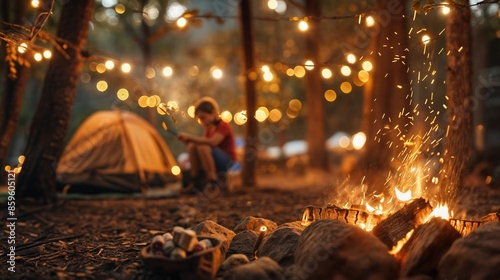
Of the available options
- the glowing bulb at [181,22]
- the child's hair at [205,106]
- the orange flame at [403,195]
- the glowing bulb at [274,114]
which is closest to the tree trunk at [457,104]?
the orange flame at [403,195]

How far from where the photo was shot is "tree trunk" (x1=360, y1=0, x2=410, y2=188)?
33.2ft

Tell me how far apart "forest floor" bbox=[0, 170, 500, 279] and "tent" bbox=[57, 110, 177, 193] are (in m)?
0.66

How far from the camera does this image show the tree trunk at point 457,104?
6.02 m

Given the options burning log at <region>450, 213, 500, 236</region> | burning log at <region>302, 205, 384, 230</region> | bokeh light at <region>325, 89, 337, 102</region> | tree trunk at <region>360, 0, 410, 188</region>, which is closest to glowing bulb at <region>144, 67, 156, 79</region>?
tree trunk at <region>360, 0, 410, 188</region>

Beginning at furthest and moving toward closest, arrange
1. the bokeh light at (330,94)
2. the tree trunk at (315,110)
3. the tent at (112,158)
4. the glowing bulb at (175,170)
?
the bokeh light at (330,94) < the tree trunk at (315,110) < the glowing bulb at (175,170) < the tent at (112,158)

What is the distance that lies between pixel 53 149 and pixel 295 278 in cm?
503

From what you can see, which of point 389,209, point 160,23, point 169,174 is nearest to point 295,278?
point 389,209

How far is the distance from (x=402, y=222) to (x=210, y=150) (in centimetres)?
527

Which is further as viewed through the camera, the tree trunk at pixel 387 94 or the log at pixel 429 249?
the tree trunk at pixel 387 94

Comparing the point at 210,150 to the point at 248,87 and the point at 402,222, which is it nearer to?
the point at 248,87

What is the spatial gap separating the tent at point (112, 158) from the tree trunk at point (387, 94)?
167 inches

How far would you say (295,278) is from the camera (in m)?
4.01

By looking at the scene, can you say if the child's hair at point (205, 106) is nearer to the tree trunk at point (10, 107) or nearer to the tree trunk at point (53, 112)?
the tree trunk at point (53, 112)

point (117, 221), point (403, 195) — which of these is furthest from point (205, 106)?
point (403, 195)
